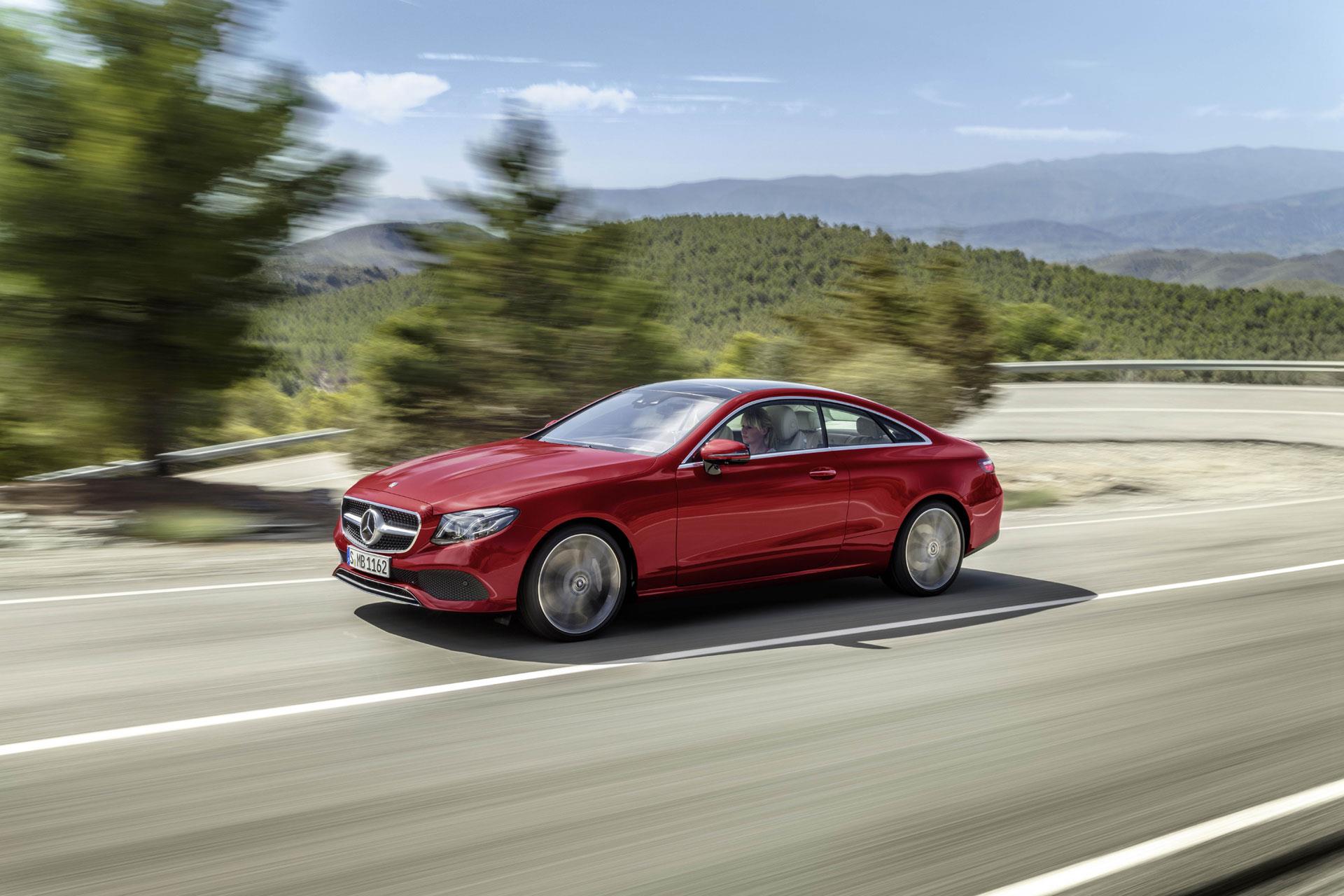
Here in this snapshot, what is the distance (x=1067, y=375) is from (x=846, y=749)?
28.6 meters

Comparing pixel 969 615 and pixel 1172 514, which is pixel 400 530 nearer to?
pixel 969 615

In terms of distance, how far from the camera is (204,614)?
750 cm

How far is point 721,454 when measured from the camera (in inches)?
287

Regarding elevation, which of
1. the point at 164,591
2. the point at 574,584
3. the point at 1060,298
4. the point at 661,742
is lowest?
the point at 661,742

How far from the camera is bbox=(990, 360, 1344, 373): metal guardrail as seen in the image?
1075 inches

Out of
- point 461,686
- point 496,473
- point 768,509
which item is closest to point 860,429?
point 768,509

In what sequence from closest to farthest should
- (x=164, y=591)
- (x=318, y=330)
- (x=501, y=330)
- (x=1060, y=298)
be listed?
1. (x=164, y=591)
2. (x=501, y=330)
3. (x=318, y=330)
4. (x=1060, y=298)

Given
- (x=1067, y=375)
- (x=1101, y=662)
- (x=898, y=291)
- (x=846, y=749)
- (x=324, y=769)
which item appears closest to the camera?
(x=324, y=769)

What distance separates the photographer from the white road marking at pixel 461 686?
506 cm

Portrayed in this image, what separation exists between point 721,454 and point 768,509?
0.57 metres

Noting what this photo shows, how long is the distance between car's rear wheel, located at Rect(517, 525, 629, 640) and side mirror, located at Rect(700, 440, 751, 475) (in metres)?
0.78

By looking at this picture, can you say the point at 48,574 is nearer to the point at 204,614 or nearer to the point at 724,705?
the point at 204,614

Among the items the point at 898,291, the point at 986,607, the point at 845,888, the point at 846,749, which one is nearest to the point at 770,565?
the point at 986,607

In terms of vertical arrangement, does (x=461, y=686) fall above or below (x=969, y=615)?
above
